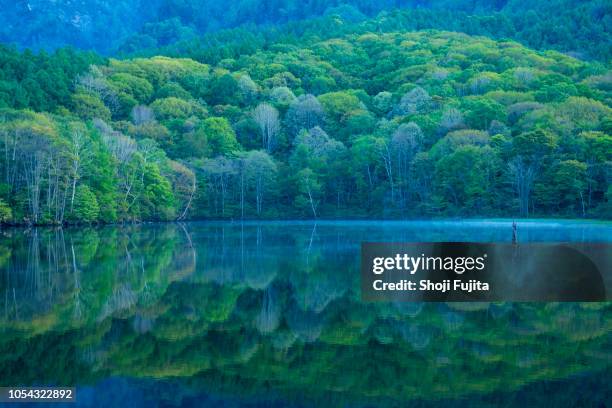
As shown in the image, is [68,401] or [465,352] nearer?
[68,401]

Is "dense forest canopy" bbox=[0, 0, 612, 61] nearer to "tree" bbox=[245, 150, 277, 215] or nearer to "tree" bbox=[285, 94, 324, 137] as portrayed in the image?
"tree" bbox=[285, 94, 324, 137]

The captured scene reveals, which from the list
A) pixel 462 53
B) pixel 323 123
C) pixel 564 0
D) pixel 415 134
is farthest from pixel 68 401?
pixel 564 0

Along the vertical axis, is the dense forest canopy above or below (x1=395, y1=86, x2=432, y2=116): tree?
above

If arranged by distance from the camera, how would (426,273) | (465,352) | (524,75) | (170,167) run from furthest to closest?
(524,75), (170,167), (426,273), (465,352)

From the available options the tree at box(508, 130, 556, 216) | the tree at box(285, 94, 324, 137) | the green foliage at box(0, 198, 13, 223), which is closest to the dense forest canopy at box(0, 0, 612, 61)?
the tree at box(285, 94, 324, 137)

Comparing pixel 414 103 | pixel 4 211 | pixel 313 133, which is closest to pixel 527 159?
pixel 414 103

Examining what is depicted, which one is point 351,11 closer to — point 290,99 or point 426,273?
point 290,99
